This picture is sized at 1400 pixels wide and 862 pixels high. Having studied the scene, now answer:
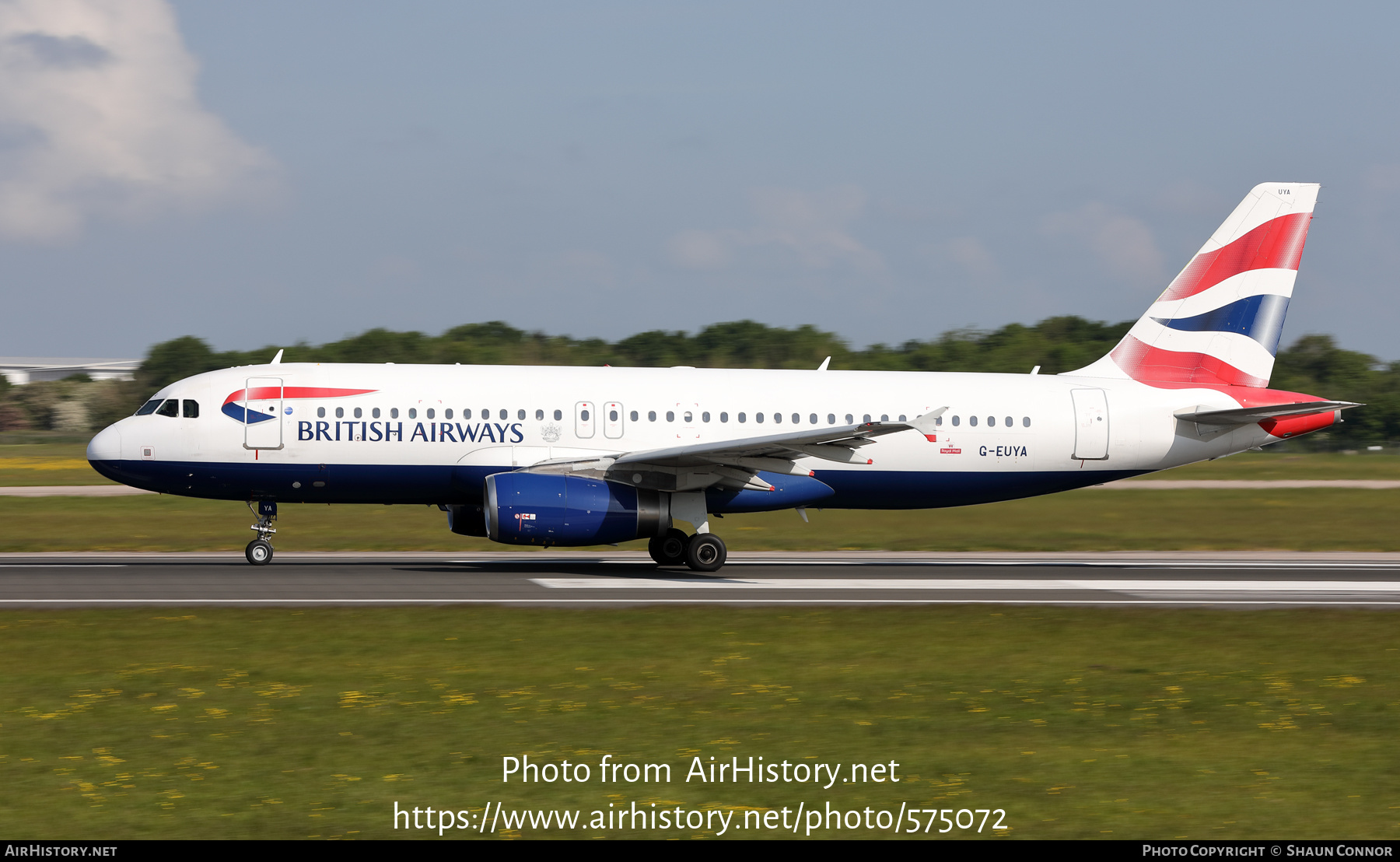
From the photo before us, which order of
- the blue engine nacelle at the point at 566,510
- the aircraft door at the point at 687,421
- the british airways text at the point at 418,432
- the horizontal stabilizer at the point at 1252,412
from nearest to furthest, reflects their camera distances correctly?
the blue engine nacelle at the point at 566,510 < the british airways text at the point at 418,432 < the aircraft door at the point at 687,421 < the horizontal stabilizer at the point at 1252,412

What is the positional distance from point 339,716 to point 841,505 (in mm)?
16032

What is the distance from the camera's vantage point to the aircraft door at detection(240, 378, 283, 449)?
24078mm

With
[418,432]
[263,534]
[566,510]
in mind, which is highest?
[418,432]

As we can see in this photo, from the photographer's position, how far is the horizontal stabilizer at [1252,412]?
2600 centimetres

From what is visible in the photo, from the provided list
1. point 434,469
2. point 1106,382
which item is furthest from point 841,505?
point 434,469

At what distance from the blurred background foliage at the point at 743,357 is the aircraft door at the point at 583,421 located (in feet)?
112

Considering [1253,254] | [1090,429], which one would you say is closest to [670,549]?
[1090,429]

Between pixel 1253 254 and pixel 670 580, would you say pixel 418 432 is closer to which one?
pixel 670 580

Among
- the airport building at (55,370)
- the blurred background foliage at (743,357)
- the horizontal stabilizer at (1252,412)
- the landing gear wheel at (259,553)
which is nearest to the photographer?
the landing gear wheel at (259,553)

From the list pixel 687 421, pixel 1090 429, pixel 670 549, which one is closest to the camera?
pixel 670 549

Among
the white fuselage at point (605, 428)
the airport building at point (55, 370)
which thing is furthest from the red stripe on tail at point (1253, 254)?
the airport building at point (55, 370)

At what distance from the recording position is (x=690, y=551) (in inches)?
969

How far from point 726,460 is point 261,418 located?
8.63 m

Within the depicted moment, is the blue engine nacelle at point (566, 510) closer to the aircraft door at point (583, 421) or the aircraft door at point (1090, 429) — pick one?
the aircraft door at point (583, 421)
